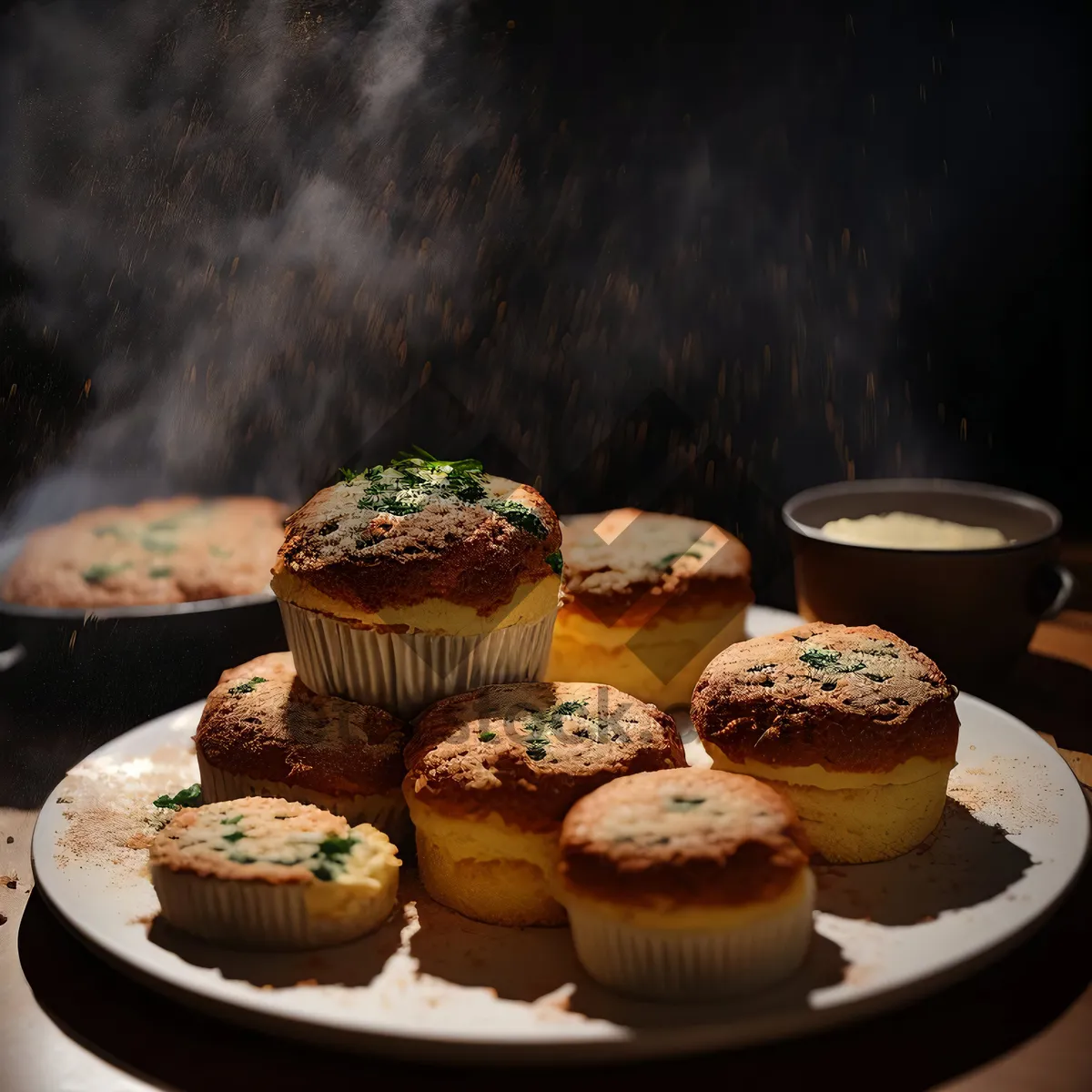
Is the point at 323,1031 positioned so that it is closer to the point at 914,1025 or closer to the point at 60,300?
the point at 914,1025

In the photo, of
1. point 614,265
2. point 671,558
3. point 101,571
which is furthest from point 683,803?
point 614,265

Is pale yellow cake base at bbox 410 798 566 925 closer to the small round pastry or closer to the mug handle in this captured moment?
the small round pastry

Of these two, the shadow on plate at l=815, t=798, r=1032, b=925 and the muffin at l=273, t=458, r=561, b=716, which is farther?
the muffin at l=273, t=458, r=561, b=716

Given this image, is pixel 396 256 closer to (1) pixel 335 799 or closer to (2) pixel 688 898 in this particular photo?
(1) pixel 335 799

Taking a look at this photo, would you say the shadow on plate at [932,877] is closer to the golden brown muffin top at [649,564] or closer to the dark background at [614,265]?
the golden brown muffin top at [649,564]

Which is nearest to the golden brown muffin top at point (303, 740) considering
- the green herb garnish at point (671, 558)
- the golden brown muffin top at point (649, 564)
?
the golden brown muffin top at point (649, 564)

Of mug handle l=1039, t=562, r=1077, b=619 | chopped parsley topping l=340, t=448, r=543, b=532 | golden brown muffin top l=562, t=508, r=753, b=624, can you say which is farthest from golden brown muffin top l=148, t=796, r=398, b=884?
mug handle l=1039, t=562, r=1077, b=619
